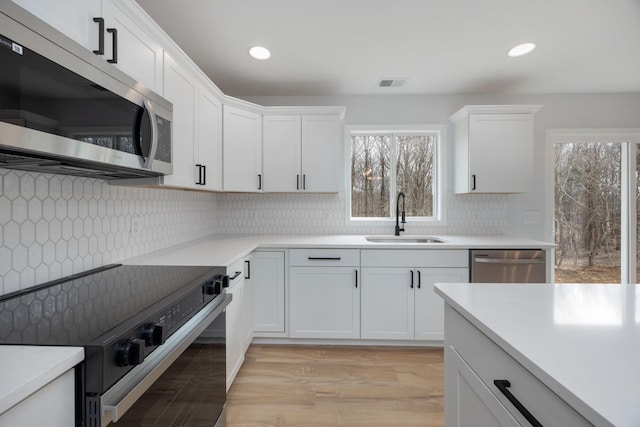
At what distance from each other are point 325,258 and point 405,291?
0.75 m

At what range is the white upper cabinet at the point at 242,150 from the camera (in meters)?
2.77

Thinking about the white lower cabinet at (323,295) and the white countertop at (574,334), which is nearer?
the white countertop at (574,334)

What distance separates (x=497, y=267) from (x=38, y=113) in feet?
9.72

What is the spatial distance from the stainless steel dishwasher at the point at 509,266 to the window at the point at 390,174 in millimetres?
911

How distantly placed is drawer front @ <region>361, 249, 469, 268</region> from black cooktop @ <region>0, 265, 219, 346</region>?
4.92 ft

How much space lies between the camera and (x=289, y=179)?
3.11 metres

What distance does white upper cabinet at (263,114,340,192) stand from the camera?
3.09 m

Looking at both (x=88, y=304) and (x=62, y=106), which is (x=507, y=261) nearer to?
(x=88, y=304)

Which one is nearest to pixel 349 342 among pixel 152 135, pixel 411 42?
pixel 152 135

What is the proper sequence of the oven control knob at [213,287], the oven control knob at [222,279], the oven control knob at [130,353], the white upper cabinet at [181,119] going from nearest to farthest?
the oven control knob at [130,353]
the oven control knob at [213,287]
the oven control knob at [222,279]
the white upper cabinet at [181,119]

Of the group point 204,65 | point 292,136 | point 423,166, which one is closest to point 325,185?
point 292,136

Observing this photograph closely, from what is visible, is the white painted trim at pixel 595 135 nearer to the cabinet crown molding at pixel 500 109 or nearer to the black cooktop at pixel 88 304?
the cabinet crown molding at pixel 500 109

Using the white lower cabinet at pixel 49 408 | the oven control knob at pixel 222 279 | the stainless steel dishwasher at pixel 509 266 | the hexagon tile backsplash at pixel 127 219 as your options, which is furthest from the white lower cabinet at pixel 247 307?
the stainless steel dishwasher at pixel 509 266

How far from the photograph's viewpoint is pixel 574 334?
2.60 feet
